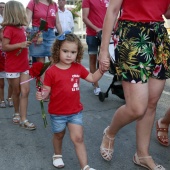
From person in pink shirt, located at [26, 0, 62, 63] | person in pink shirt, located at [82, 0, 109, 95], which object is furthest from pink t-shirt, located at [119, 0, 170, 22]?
person in pink shirt, located at [82, 0, 109, 95]

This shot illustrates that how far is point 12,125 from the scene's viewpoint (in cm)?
427

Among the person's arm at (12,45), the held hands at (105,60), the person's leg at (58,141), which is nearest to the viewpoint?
the held hands at (105,60)

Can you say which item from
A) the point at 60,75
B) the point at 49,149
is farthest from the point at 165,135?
the point at 60,75

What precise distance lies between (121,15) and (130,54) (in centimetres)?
36

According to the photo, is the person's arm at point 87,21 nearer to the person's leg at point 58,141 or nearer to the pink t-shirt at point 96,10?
the pink t-shirt at point 96,10

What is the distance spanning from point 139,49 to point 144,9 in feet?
→ 1.05

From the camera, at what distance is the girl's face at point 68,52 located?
2807mm

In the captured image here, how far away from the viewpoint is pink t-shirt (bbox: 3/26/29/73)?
156 inches

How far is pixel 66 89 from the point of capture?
2.80 metres

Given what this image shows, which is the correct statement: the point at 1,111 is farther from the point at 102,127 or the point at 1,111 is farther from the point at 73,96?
the point at 73,96

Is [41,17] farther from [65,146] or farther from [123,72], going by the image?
[123,72]

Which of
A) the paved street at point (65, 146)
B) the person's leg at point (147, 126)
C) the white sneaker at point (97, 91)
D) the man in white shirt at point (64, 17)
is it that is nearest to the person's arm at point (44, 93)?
the paved street at point (65, 146)

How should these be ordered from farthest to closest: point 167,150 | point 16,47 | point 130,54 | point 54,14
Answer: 1. point 54,14
2. point 16,47
3. point 167,150
4. point 130,54

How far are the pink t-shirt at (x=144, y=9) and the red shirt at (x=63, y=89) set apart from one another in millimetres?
672
